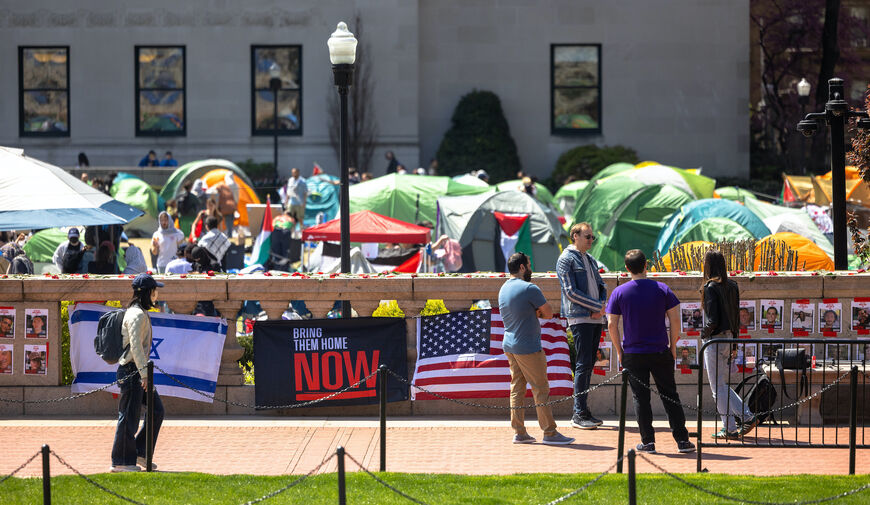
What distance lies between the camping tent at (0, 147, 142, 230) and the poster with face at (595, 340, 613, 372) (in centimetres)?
533

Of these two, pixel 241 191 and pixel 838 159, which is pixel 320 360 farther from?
pixel 241 191

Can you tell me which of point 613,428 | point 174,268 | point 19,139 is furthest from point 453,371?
point 19,139

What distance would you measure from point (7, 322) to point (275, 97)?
2559 cm

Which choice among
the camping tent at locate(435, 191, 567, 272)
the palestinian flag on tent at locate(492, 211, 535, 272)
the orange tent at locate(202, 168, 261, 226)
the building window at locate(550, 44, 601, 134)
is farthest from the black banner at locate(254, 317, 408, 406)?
the building window at locate(550, 44, 601, 134)

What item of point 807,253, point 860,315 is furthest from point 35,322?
point 807,253

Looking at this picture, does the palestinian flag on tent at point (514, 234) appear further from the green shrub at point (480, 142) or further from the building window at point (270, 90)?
the building window at point (270, 90)

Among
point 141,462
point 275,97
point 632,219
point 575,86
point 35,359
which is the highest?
point 575,86

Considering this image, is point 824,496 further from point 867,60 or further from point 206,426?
point 867,60

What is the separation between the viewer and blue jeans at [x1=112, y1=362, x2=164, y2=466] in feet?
28.3

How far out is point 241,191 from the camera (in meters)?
29.1

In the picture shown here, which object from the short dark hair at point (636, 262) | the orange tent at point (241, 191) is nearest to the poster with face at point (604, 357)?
the short dark hair at point (636, 262)

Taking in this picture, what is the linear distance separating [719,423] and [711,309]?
53.6 inches

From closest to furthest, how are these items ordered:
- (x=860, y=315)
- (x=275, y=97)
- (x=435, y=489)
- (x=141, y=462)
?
1. (x=435, y=489)
2. (x=141, y=462)
3. (x=860, y=315)
4. (x=275, y=97)

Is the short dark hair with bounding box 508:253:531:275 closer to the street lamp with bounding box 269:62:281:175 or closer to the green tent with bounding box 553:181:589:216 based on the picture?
the green tent with bounding box 553:181:589:216
